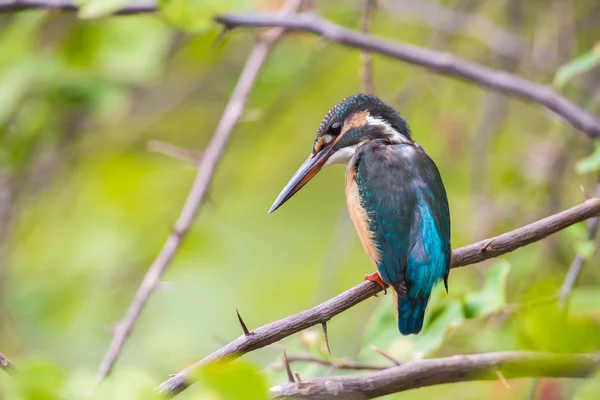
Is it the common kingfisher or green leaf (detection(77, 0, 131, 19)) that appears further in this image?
green leaf (detection(77, 0, 131, 19))

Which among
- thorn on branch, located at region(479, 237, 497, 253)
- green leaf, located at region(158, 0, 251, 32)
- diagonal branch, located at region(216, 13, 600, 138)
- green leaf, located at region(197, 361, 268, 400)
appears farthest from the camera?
diagonal branch, located at region(216, 13, 600, 138)

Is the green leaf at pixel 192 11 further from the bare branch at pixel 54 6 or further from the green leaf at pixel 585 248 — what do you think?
the green leaf at pixel 585 248

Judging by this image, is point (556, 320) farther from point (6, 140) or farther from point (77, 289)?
point (77, 289)

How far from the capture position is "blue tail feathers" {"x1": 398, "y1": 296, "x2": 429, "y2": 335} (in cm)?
204

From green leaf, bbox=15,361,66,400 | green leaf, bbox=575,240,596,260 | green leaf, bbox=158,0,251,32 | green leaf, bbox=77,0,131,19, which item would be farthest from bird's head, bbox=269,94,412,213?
green leaf, bbox=15,361,66,400

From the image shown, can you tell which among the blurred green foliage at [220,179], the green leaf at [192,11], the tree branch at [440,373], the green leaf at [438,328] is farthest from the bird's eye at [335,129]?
the tree branch at [440,373]

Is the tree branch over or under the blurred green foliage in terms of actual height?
over

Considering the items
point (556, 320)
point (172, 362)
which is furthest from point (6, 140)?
point (556, 320)

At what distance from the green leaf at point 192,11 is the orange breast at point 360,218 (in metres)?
0.61

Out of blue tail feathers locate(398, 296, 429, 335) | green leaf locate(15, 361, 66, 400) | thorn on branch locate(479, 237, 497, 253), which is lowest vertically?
blue tail feathers locate(398, 296, 429, 335)

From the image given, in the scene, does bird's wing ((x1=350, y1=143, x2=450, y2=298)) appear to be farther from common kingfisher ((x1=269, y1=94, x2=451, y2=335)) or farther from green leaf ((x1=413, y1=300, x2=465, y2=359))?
green leaf ((x1=413, y1=300, x2=465, y2=359))

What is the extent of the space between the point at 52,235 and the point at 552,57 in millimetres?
2838

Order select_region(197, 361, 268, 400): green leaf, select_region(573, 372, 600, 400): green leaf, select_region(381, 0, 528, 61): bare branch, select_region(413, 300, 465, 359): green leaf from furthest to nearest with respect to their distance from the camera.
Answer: select_region(381, 0, 528, 61): bare branch → select_region(413, 300, 465, 359): green leaf → select_region(573, 372, 600, 400): green leaf → select_region(197, 361, 268, 400): green leaf

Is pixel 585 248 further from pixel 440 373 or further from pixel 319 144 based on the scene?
pixel 319 144
